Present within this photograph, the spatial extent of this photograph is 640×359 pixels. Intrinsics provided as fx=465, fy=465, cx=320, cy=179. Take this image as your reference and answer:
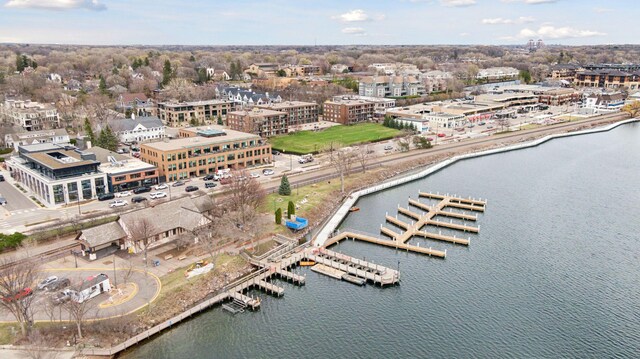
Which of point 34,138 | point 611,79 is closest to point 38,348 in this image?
point 34,138

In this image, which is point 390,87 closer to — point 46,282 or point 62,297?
point 46,282

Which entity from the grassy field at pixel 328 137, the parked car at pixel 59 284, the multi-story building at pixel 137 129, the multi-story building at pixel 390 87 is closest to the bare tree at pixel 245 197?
the parked car at pixel 59 284

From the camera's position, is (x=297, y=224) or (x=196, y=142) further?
(x=196, y=142)

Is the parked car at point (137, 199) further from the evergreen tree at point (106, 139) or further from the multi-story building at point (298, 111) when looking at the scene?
the multi-story building at point (298, 111)

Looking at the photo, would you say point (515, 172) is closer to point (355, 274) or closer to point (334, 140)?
point (334, 140)

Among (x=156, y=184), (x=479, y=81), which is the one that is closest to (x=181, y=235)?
(x=156, y=184)
